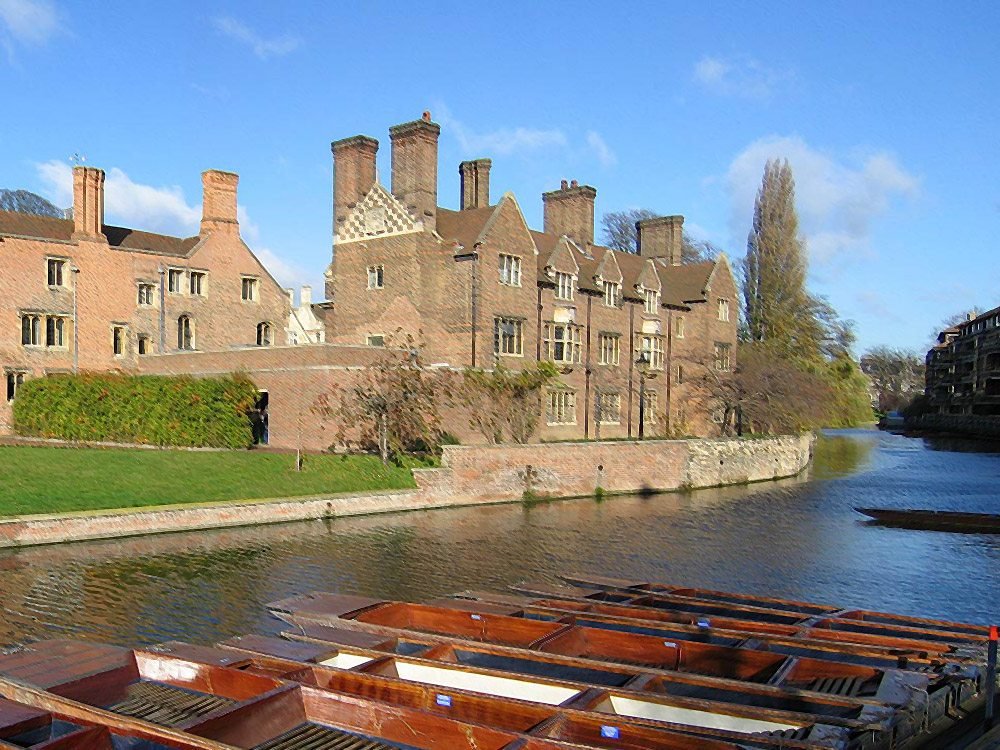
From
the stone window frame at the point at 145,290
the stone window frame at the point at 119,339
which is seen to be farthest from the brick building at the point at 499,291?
the stone window frame at the point at 119,339

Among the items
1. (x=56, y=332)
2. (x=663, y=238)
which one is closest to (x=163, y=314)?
(x=56, y=332)

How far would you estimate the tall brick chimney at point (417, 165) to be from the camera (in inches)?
1357

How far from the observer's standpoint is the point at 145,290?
39031mm

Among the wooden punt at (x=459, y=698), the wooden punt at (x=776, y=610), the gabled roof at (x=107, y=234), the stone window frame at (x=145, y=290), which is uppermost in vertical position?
the gabled roof at (x=107, y=234)

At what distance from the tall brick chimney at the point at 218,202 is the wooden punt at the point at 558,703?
3395cm

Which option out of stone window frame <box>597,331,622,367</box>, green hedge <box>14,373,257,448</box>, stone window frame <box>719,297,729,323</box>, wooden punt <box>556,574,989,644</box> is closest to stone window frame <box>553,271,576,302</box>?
stone window frame <box>597,331,622,367</box>

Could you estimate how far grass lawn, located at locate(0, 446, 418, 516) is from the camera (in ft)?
70.4

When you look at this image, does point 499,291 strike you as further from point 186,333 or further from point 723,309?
point 723,309

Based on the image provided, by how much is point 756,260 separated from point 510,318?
40.8 m

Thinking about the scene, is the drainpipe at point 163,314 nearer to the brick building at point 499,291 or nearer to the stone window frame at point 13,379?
the stone window frame at point 13,379

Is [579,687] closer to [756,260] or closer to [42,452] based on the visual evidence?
[42,452]

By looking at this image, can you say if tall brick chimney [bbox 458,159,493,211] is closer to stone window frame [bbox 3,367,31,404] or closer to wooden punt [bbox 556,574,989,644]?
stone window frame [bbox 3,367,31,404]

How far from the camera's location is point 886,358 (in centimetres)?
14712

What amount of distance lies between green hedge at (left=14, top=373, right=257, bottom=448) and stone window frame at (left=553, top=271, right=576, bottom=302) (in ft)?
44.8
